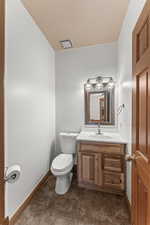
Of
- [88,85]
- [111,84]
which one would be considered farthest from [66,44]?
[111,84]

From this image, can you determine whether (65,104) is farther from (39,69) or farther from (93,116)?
(39,69)

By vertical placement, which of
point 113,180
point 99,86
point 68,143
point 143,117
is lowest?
point 113,180

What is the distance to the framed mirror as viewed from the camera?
2344 mm

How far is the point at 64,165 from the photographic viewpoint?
6.09 feet

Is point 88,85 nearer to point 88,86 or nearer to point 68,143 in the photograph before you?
point 88,86

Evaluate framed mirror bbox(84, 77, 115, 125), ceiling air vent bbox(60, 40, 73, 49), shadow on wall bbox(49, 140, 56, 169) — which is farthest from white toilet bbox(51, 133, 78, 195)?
ceiling air vent bbox(60, 40, 73, 49)

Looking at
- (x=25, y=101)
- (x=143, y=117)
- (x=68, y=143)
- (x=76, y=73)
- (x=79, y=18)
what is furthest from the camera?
(x=76, y=73)

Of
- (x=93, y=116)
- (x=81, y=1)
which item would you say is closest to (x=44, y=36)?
(x=81, y=1)

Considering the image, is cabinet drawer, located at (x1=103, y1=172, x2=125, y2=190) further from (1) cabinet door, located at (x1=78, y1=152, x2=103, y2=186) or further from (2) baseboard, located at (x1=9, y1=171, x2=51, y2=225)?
(2) baseboard, located at (x1=9, y1=171, x2=51, y2=225)

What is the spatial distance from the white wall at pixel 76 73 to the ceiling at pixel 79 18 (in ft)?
0.71

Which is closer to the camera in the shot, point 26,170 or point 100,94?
point 26,170

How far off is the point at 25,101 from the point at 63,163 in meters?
1.14

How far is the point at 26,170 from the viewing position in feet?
5.32

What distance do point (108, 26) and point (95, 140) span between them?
184cm
